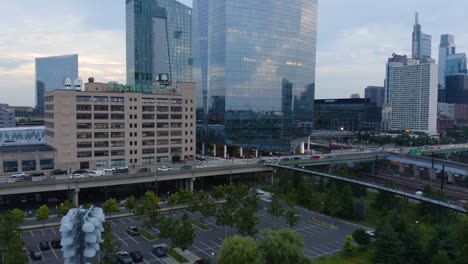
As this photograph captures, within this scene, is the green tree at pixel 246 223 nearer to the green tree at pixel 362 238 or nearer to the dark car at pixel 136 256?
the dark car at pixel 136 256

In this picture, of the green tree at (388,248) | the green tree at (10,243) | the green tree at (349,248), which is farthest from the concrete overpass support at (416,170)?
the green tree at (10,243)

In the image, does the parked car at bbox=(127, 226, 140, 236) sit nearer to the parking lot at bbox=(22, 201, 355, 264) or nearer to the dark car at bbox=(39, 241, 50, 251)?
the parking lot at bbox=(22, 201, 355, 264)

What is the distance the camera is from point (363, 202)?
197ft

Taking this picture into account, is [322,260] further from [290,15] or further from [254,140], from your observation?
[290,15]

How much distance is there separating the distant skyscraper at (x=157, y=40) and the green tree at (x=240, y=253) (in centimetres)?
13827

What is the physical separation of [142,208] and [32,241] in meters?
14.3

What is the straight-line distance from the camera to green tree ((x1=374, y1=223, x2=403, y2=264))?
131 ft

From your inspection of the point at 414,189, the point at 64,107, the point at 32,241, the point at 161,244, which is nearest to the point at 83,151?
the point at 64,107

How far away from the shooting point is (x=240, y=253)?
3375 centimetres

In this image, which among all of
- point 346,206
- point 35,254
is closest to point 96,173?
point 35,254

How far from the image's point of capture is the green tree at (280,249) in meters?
35.8

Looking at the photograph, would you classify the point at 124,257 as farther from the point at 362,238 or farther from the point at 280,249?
the point at 362,238

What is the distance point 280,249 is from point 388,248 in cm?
1313

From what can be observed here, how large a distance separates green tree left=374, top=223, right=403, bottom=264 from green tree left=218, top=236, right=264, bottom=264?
14.6 meters
